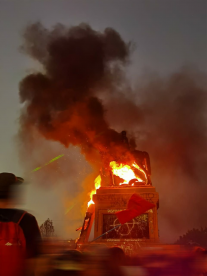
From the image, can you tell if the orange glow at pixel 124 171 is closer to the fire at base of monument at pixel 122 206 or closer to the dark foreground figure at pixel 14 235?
the fire at base of monument at pixel 122 206

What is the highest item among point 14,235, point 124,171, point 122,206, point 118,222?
point 124,171

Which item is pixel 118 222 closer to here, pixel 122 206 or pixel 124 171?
pixel 122 206

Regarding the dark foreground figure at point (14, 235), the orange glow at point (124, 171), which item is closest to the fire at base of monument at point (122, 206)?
the orange glow at point (124, 171)

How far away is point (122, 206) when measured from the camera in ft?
47.1

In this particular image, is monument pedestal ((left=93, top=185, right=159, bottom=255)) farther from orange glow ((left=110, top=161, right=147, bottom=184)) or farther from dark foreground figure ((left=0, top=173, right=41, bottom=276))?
dark foreground figure ((left=0, top=173, right=41, bottom=276))

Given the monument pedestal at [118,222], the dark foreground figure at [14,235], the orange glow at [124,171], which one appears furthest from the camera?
the orange glow at [124,171]

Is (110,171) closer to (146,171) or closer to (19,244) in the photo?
(146,171)

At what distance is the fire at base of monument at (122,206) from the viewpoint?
13312 mm

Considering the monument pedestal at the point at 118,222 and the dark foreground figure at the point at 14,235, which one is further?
the monument pedestal at the point at 118,222

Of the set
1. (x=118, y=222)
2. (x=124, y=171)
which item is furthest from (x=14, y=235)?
(x=124, y=171)

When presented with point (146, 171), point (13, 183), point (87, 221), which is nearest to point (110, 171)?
point (146, 171)

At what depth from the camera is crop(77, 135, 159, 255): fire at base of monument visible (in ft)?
43.7

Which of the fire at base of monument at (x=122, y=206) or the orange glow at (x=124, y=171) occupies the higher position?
the orange glow at (x=124, y=171)

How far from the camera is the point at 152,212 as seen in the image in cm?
1400
